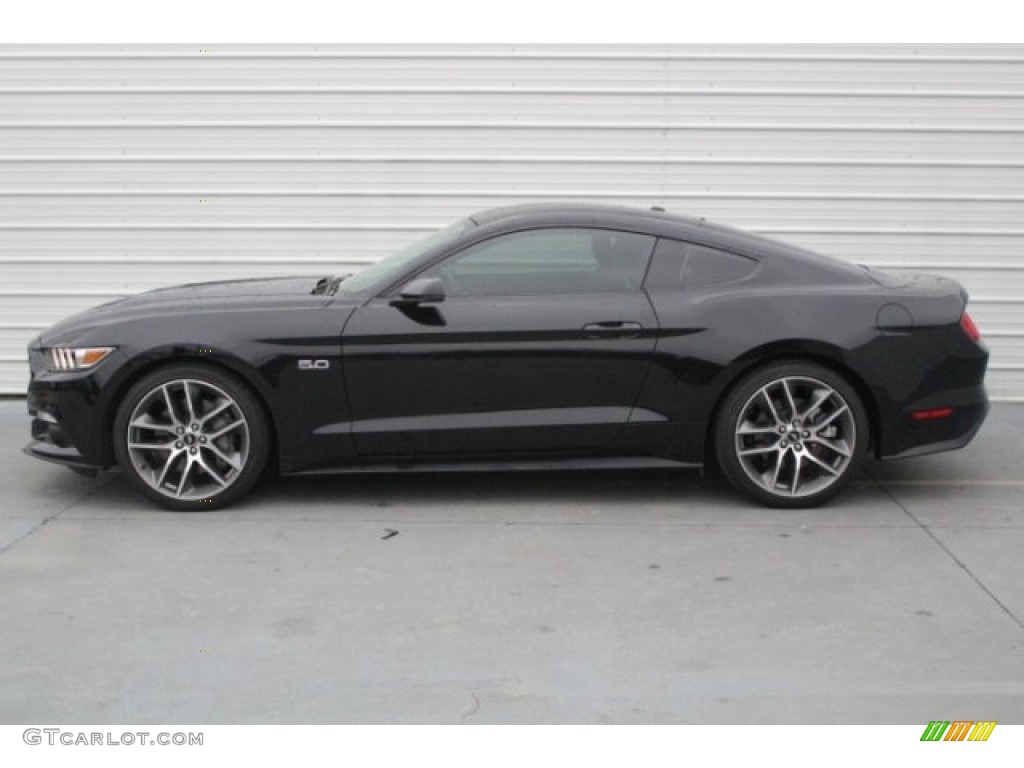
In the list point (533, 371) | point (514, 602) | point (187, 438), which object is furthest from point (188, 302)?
point (514, 602)

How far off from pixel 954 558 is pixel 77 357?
400 centimetres

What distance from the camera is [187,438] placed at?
22.5ft

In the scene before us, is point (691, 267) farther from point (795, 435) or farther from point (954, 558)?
point (954, 558)

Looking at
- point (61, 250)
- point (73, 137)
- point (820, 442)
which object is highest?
point (73, 137)

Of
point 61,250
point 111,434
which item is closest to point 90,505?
point 111,434

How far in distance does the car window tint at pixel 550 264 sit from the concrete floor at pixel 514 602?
104cm

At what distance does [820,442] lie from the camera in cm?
692

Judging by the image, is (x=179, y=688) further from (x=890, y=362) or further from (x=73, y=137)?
(x=73, y=137)

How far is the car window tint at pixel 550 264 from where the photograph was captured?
6945mm

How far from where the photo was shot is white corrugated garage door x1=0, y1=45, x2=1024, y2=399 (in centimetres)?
955

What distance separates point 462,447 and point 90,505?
182cm

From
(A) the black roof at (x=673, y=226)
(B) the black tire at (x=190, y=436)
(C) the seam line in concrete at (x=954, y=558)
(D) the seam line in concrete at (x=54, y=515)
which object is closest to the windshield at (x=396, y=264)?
(A) the black roof at (x=673, y=226)

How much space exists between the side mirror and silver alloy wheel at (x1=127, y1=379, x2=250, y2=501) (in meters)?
0.91
